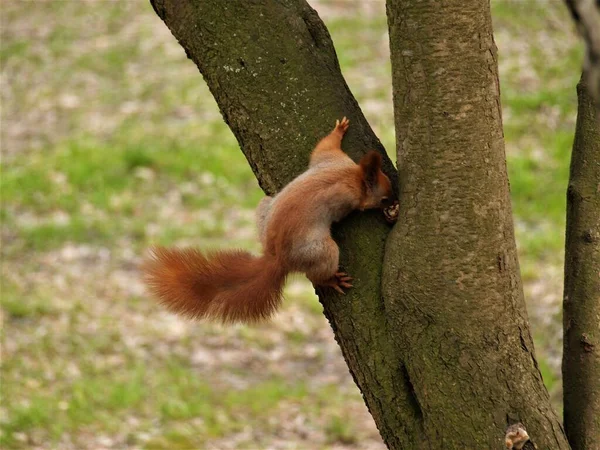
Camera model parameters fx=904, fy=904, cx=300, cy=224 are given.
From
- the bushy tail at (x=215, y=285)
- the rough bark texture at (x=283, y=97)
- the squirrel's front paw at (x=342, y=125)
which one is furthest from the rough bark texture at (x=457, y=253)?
the bushy tail at (x=215, y=285)

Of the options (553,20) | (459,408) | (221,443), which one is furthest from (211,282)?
(553,20)

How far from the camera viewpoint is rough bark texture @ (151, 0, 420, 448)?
1978 millimetres

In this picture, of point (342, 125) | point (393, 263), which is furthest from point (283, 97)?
point (393, 263)

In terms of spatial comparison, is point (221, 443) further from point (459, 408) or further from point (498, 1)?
point (498, 1)

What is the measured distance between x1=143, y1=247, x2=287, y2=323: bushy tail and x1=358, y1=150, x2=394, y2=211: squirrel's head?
332mm

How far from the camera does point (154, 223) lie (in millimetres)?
6480

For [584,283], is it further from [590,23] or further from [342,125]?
[590,23]

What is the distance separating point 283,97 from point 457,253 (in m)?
0.53

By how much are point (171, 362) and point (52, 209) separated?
2.09 m

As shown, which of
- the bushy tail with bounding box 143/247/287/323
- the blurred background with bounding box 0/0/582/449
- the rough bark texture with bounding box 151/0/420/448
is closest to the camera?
the rough bark texture with bounding box 151/0/420/448

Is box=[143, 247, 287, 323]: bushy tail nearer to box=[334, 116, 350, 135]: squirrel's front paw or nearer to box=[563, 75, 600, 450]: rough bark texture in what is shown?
box=[334, 116, 350, 135]: squirrel's front paw

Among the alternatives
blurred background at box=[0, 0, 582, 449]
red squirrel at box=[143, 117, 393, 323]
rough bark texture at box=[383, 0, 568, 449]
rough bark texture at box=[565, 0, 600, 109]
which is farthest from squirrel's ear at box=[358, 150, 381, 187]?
blurred background at box=[0, 0, 582, 449]

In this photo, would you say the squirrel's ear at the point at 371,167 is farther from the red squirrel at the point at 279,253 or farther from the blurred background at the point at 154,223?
the blurred background at the point at 154,223

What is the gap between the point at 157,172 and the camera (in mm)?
7094
